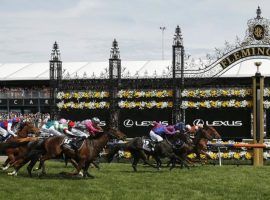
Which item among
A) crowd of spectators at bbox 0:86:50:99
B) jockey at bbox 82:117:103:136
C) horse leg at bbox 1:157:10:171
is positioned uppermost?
crowd of spectators at bbox 0:86:50:99

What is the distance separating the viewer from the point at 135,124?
933 inches

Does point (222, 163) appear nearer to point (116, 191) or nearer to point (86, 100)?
point (86, 100)

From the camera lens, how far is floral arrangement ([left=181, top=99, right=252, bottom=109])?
22130 millimetres

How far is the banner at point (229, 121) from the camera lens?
22438 millimetres

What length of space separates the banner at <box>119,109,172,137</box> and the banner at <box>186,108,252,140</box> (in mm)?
1452

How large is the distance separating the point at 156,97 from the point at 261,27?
5.15m

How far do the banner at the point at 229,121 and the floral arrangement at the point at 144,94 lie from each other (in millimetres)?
1506

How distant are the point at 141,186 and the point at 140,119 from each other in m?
10.8

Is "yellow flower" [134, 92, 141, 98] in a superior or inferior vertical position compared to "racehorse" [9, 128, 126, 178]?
superior

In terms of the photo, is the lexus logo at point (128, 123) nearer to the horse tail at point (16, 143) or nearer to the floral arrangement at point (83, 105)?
the floral arrangement at point (83, 105)

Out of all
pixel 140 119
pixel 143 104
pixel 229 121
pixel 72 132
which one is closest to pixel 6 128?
pixel 72 132

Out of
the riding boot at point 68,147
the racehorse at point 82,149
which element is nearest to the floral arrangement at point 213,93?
the racehorse at point 82,149

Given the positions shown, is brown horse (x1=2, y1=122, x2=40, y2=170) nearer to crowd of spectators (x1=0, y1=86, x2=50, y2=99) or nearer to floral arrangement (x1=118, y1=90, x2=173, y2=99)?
floral arrangement (x1=118, y1=90, x2=173, y2=99)

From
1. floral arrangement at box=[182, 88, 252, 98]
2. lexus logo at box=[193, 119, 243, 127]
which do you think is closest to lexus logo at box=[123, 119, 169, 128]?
lexus logo at box=[193, 119, 243, 127]
